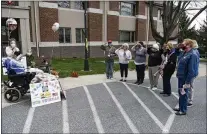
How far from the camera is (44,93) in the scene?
609 centimetres

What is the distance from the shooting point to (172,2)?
1521 centimetres

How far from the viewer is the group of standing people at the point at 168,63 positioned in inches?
200

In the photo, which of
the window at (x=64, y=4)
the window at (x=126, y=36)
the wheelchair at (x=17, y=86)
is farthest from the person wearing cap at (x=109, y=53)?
the window at (x=126, y=36)

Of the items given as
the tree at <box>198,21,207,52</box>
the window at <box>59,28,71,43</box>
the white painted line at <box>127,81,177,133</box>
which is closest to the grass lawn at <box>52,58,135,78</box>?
the window at <box>59,28,71,43</box>


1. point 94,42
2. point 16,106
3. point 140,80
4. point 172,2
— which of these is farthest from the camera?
point 94,42

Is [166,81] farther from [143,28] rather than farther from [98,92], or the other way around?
[143,28]

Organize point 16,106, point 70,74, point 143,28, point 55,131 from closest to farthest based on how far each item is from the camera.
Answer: point 55,131 → point 16,106 → point 70,74 → point 143,28

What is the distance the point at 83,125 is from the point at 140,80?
15.9 feet

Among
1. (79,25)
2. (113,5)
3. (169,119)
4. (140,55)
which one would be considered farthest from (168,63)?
(113,5)

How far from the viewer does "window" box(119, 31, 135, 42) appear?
77.2ft

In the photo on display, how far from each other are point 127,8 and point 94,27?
5459mm

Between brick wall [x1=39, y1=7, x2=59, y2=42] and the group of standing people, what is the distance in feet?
30.2

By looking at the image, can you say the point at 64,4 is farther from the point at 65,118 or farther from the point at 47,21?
the point at 65,118

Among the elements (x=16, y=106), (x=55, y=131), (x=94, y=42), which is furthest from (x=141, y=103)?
(x=94, y=42)
